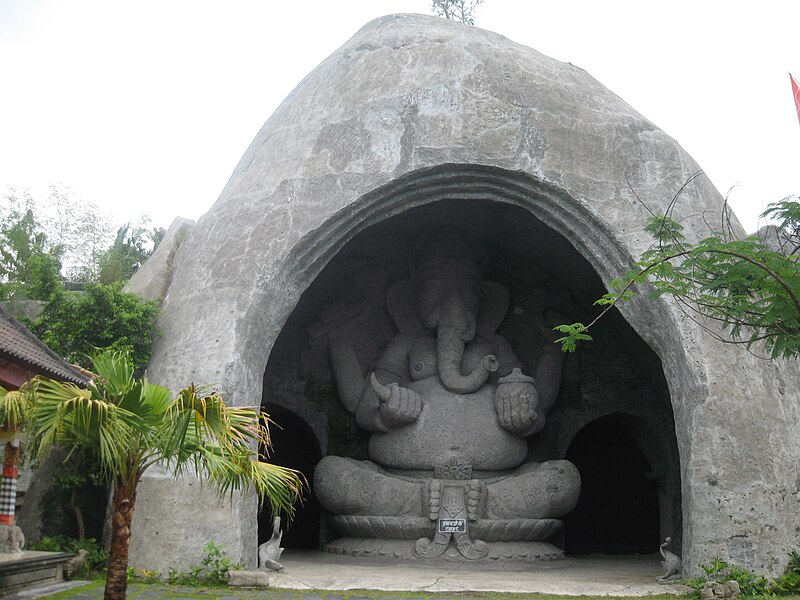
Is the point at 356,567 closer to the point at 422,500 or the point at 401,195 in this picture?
the point at 422,500

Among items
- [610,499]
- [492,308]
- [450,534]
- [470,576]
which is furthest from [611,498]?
[470,576]

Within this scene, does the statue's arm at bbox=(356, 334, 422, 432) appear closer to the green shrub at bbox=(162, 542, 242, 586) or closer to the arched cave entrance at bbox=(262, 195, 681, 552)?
the arched cave entrance at bbox=(262, 195, 681, 552)

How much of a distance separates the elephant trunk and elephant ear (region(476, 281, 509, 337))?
1.76 feet

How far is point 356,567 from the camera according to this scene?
31.0 ft

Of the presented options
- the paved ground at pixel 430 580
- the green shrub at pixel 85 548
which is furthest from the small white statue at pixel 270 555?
the green shrub at pixel 85 548

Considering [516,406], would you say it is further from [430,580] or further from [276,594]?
[276,594]

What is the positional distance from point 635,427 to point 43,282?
778 cm

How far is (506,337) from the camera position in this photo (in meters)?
12.3

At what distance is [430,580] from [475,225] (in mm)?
4868

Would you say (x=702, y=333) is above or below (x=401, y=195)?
below

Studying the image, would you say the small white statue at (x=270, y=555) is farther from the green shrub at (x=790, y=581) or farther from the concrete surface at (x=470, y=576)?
the green shrub at (x=790, y=581)

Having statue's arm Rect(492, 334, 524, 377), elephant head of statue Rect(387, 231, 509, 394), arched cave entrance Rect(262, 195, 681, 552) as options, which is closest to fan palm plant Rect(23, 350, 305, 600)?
elephant head of statue Rect(387, 231, 509, 394)

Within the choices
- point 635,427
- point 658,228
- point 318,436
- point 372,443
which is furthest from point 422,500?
point 658,228

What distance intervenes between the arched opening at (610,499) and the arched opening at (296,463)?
3712 millimetres
